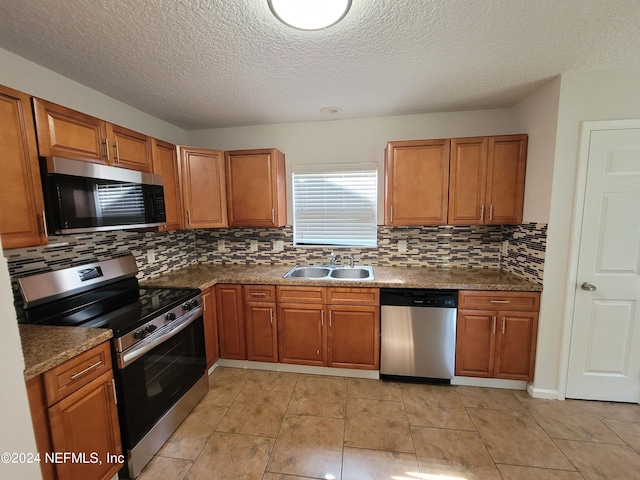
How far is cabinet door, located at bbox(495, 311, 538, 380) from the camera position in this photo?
2119 millimetres

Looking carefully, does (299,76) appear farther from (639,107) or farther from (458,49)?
(639,107)

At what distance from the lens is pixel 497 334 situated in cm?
217

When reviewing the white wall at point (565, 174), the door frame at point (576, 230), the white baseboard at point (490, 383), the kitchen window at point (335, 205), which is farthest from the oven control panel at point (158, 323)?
the door frame at point (576, 230)

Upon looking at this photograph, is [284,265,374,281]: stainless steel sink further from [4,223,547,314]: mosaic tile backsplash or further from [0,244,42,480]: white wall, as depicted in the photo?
[0,244,42,480]: white wall

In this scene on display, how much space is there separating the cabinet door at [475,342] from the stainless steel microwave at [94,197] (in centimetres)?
267

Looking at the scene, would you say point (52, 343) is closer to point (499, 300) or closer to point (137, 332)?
point (137, 332)

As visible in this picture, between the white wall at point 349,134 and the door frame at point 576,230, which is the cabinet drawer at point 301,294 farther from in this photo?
the door frame at point 576,230

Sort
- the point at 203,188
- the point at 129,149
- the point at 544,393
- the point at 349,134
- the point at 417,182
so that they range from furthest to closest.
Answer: the point at 349,134 → the point at 203,188 → the point at 417,182 → the point at 544,393 → the point at 129,149

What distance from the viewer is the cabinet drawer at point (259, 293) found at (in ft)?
7.91

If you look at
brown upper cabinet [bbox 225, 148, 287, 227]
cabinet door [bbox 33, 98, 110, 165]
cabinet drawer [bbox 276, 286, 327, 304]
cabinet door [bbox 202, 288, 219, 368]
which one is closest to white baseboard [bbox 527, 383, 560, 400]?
cabinet drawer [bbox 276, 286, 327, 304]

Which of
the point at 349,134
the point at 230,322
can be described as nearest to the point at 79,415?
the point at 230,322

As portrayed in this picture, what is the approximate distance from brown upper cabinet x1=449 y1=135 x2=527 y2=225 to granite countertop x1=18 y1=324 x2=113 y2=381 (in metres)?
2.73

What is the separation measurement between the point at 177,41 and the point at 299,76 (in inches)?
30.2

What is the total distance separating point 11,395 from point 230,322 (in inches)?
62.5
